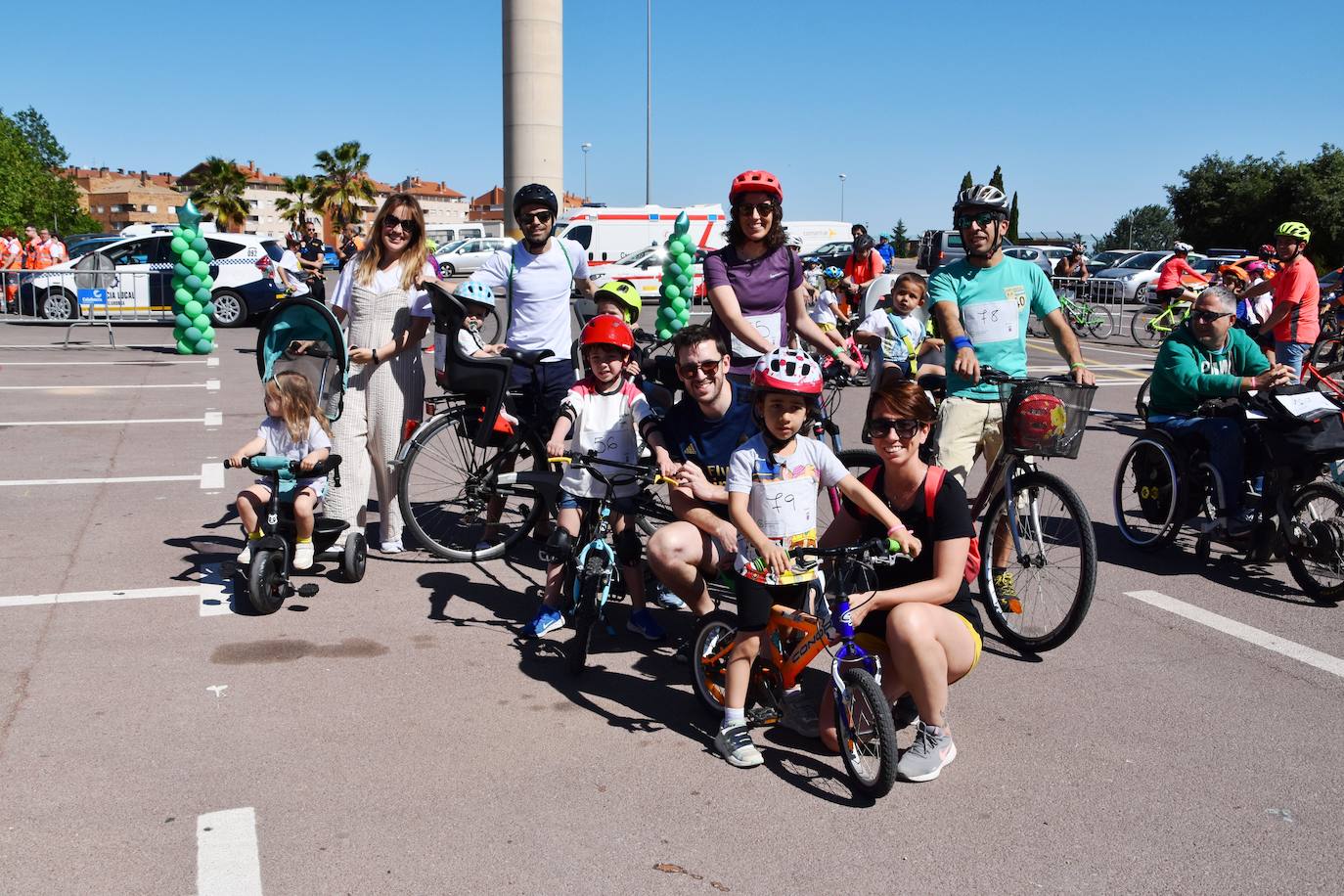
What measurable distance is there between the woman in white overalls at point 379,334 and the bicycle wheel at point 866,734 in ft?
10.9

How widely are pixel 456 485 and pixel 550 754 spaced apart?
2.76 m

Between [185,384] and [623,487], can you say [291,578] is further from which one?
[185,384]

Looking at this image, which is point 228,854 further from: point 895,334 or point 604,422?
point 895,334

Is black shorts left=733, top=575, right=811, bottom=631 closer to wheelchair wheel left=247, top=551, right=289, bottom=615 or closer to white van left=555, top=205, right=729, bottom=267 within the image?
wheelchair wheel left=247, top=551, right=289, bottom=615

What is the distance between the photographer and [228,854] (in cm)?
324

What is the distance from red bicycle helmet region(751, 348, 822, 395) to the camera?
3.84 metres

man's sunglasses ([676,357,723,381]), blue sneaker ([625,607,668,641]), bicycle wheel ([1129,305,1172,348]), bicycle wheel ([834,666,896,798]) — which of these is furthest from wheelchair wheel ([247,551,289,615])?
bicycle wheel ([1129,305,1172,348])

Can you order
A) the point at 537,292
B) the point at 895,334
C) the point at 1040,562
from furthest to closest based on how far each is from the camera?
the point at 895,334 → the point at 537,292 → the point at 1040,562

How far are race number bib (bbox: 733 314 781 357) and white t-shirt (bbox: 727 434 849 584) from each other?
4.31ft

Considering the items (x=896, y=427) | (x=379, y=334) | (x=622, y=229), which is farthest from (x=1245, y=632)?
(x=622, y=229)

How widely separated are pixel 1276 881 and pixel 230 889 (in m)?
2.93

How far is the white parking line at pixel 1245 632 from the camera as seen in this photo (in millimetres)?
4926

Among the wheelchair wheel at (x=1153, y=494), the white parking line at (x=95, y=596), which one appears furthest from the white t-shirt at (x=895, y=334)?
the white parking line at (x=95, y=596)

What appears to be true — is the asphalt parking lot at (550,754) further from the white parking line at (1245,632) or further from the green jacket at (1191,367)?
the green jacket at (1191,367)
